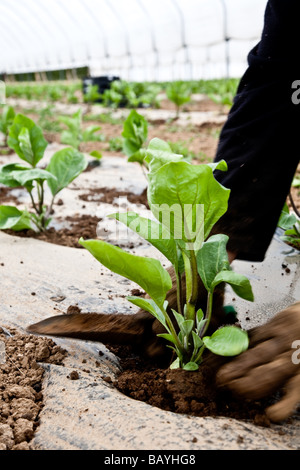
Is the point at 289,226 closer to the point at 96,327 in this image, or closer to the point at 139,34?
the point at 96,327

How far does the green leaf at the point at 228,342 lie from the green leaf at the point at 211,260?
6.4 inches

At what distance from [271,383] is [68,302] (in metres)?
0.84

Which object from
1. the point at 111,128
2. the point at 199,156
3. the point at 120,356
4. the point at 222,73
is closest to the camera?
the point at 120,356

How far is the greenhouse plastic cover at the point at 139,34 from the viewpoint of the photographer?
11.8m

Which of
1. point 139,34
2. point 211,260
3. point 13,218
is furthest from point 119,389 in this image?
point 139,34

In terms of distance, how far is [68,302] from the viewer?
1.65m

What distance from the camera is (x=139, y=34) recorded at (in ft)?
46.7

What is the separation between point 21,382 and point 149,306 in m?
0.37

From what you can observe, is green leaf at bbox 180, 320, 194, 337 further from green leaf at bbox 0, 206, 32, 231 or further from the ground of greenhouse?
green leaf at bbox 0, 206, 32, 231

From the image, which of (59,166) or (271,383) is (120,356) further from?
(59,166)

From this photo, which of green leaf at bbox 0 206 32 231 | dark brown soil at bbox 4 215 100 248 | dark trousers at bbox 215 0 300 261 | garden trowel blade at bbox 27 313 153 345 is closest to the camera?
garden trowel blade at bbox 27 313 153 345

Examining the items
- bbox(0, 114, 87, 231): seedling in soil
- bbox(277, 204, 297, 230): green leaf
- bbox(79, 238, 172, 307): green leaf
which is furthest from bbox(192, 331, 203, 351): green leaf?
bbox(0, 114, 87, 231): seedling in soil

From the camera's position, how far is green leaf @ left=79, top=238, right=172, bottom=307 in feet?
3.25

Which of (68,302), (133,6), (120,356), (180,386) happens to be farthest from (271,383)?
(133,6)
